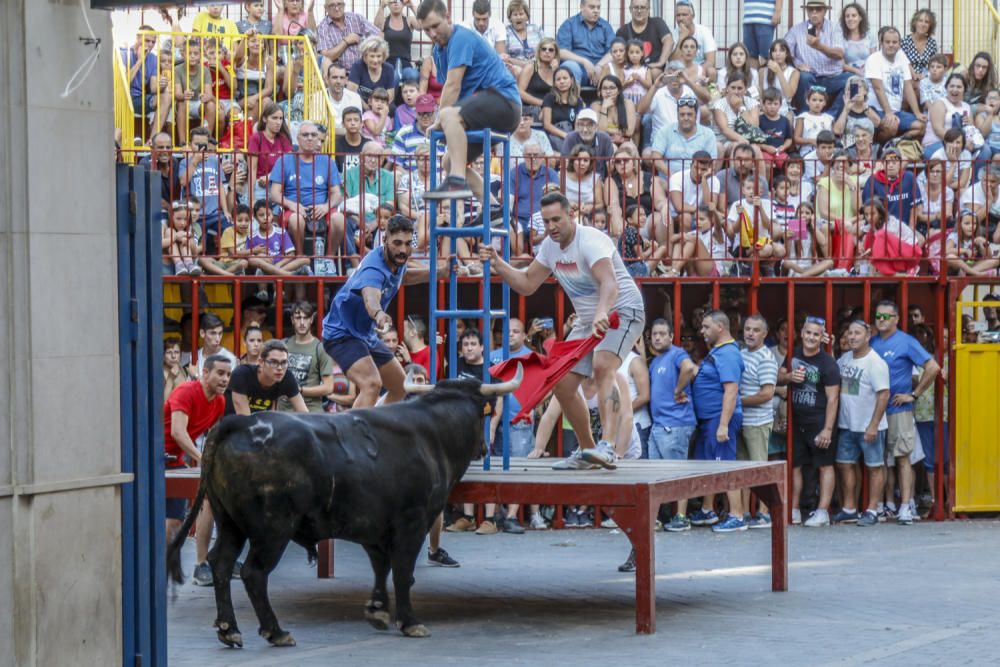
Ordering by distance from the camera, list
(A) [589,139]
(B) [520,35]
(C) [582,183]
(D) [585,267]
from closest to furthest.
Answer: (D) [585,267]
(C) [582,183]
(A) [589,139]
(B) [520,35]

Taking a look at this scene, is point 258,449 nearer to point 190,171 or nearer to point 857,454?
point 190,171

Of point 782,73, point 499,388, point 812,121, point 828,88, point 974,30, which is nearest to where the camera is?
point 499,388

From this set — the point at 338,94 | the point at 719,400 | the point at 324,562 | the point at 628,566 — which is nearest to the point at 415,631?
the point at 324,562

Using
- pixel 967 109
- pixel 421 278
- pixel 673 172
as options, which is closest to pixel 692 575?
pixel 421 278

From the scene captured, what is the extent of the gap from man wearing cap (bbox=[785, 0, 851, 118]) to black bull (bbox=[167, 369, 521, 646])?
10517 mm

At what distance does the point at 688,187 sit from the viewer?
16.8 meters

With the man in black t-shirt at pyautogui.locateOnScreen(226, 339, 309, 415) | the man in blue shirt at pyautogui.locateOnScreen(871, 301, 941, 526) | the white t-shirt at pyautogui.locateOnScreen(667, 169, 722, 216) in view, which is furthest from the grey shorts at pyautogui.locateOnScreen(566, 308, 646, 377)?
the man in blue shirt at pyautogui.locateOnScreen(871, 301, 941, 526)

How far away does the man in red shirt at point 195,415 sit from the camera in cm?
1185

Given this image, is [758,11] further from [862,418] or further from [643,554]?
[643,554]

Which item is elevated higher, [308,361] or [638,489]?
[308,361]

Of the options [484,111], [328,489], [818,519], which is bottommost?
[818,519]

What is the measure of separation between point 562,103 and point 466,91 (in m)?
6.90

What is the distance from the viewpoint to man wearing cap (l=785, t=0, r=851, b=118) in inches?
789

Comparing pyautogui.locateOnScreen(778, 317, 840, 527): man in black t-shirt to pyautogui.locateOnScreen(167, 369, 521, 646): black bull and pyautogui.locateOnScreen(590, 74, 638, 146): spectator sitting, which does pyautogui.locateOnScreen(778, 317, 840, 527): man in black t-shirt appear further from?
pyautogui.locateOnScreen(167, 369, 521, 646): black bull
